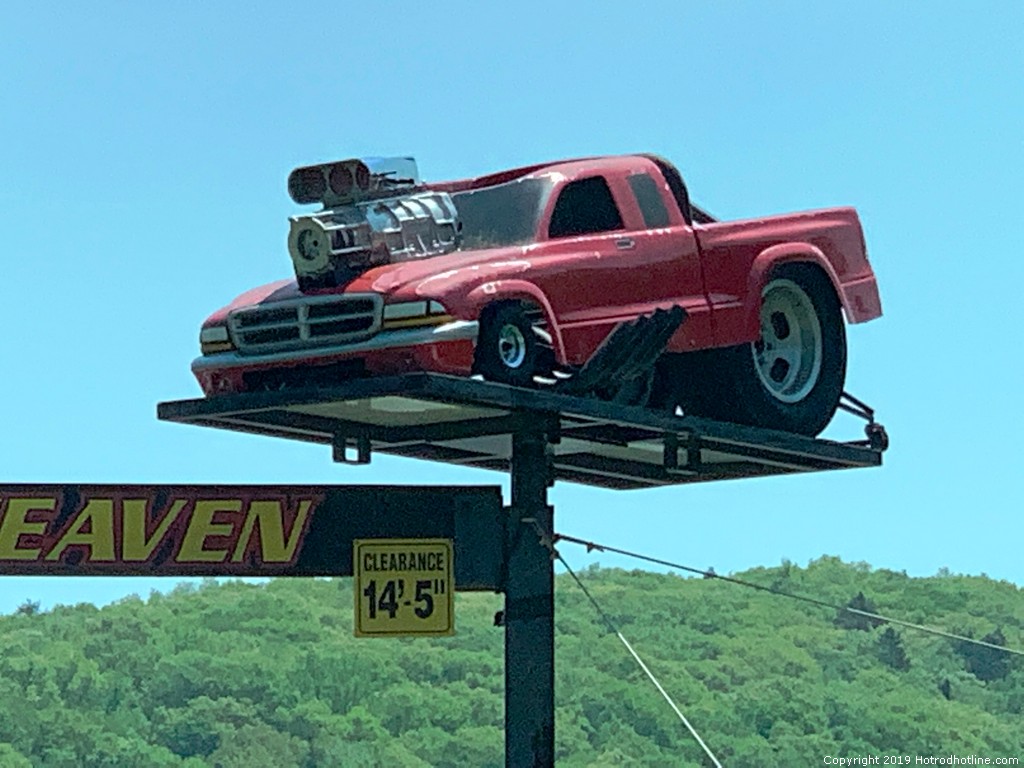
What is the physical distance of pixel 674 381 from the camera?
21.6m

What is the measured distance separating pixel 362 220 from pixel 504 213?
48.8 inches

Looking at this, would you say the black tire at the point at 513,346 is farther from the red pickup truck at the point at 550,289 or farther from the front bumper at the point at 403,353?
the front bumper at the point at 403,353

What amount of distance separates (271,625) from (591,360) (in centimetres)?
8264

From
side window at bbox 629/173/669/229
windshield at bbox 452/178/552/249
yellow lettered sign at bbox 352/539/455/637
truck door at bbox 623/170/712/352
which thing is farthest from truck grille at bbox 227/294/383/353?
side window at bbox 629/173/669/229

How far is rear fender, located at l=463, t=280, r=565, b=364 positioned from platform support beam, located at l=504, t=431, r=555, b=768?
0.92 m

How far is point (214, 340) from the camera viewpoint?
20.1 m

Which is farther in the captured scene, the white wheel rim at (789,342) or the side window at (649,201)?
the white wheel rim at (789,342)

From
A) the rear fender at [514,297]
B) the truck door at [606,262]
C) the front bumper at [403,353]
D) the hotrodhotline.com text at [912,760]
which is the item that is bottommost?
the hotrodhotline.com text at [912,760]

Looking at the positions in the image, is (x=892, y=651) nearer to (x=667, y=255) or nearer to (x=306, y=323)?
(x=667, y=255)

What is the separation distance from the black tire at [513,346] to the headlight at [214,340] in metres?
1.97

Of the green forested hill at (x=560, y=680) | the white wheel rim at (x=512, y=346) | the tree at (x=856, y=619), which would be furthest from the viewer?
the tree at (x=856, y=619)

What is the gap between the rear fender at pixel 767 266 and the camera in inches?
843

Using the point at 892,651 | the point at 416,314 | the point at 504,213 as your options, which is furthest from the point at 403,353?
the point at 892,651

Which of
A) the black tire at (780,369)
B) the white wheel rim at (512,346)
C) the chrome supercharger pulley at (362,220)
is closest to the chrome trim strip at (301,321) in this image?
the chrome supercharger pulley at (362,220)
